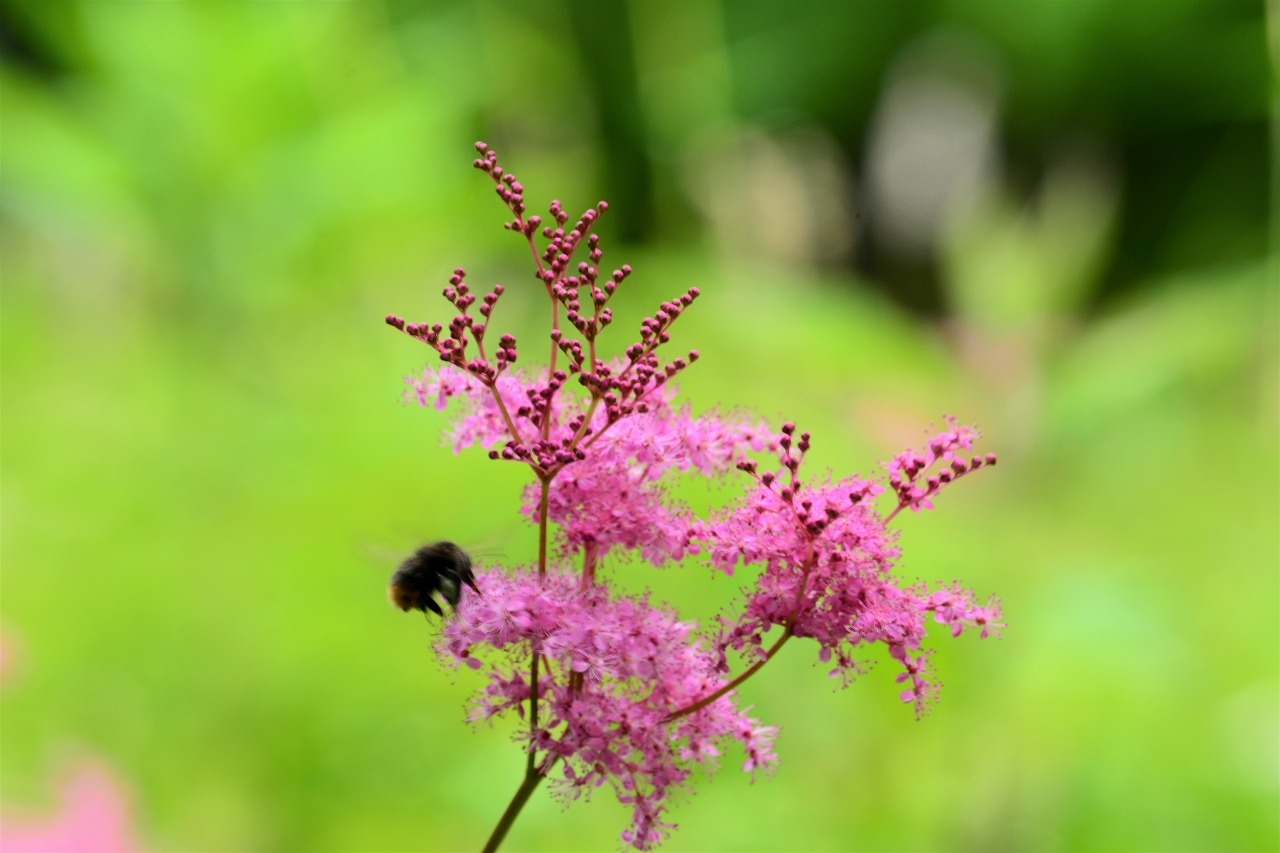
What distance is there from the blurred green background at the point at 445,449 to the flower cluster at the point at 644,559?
5.4 inches

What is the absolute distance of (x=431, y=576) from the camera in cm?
102

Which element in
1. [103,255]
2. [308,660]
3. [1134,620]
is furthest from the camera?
[103,255]

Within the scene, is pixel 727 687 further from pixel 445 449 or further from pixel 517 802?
pixel 445 449

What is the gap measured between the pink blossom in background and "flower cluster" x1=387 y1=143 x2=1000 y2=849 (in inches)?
59.8

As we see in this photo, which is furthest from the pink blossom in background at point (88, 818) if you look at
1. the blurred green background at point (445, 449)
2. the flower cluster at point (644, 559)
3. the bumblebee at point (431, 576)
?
the flower cluster at point (644, 559)

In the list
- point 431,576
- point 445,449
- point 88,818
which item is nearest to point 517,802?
point 431,576

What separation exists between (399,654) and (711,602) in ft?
2.09

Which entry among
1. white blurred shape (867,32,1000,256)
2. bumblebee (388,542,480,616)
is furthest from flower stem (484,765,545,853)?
white blurred shape (867,32,1000,256)

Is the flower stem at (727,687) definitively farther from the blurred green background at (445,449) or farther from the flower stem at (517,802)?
the blurred green background at (445,449)

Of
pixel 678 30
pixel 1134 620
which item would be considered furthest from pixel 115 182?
pixel 1134 620

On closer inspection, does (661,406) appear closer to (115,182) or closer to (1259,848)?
(1259,848)

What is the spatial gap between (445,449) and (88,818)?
854 mm

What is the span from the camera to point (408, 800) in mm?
2422

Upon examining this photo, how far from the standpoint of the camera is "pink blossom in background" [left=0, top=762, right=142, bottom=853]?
2.11 m
